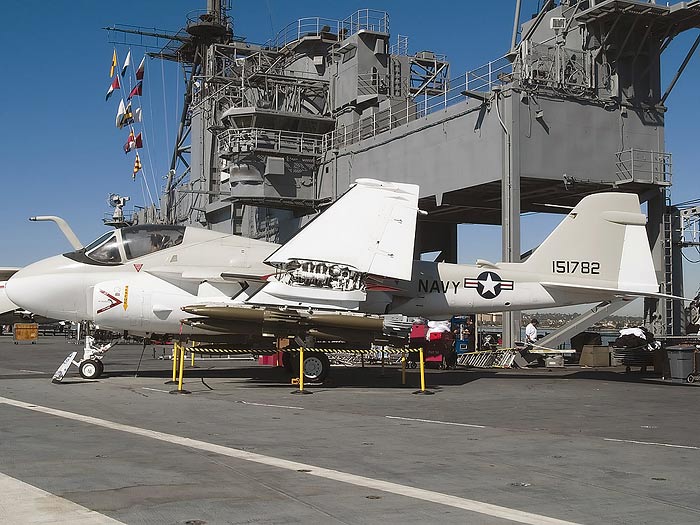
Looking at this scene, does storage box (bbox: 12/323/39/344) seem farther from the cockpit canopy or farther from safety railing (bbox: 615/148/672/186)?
safety railing (bbox: 615/148/672/186)

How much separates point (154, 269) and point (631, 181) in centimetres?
1838

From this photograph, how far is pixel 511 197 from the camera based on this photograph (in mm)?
24453

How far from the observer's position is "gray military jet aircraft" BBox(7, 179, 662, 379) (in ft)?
51.3

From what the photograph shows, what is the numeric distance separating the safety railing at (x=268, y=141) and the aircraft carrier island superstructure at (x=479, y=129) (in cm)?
10

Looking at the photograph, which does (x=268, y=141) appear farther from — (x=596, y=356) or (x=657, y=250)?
(x=596, y=356)

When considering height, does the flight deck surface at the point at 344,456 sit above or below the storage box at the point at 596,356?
below

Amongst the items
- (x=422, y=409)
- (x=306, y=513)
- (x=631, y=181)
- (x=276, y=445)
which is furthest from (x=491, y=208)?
(x=306, y=513)

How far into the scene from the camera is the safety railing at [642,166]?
2653 centimetres

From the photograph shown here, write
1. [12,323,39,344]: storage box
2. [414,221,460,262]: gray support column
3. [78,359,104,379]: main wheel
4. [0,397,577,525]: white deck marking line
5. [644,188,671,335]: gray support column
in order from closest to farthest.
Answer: [0,397,577,525]: white deck marking line, [78,359,104,379]: main wheel, [644,188,671,335]: gray support column, [414,221,460,262]: gray support column, [12,323,39,344]: storage box

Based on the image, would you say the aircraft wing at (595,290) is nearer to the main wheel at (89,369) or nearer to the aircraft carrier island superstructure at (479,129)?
the aircraft carrier island superstructure at (479,129)

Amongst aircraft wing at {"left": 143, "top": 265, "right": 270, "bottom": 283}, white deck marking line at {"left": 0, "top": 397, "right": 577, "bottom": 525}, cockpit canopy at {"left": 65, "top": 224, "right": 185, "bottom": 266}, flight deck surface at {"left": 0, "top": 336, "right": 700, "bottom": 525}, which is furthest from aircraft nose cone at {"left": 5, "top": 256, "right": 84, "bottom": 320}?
white deck marking line at {"left": 0, "top": 397, "right": 577, "bottom": 525}

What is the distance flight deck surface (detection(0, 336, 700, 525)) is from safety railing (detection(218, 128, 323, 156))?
2479 cm

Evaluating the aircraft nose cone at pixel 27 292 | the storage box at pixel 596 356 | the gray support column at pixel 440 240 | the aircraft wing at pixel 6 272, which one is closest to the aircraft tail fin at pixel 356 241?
the aircraft nose cone at pixel 27 292

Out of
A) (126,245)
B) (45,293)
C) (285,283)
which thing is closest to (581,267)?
(285,283)
